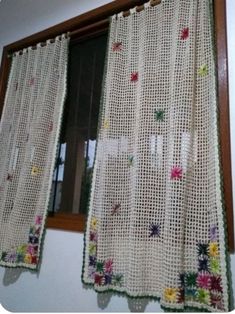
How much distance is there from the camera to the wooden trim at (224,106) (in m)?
0.73

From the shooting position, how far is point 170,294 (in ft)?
2.31

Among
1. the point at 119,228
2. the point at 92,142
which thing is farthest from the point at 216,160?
the point at 92,142

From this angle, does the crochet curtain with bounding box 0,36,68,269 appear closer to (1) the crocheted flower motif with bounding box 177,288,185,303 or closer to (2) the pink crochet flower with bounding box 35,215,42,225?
(2) the pink crochet flower with bounding box 35,215,42,225

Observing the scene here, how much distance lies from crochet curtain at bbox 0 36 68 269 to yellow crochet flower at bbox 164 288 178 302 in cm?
57

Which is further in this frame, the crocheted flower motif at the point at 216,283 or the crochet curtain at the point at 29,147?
the crochet curtain at the point at 29,147

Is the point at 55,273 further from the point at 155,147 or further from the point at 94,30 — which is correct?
the point at 94,30

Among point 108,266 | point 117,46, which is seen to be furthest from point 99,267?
point 117,46

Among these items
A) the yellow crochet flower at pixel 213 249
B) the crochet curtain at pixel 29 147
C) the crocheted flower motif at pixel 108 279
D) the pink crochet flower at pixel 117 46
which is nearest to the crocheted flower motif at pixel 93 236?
the crocheted flower motif at pixel 108 279

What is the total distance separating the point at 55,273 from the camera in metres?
1.02

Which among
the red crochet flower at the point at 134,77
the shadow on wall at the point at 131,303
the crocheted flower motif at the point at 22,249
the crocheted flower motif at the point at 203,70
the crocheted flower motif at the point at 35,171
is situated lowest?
the shadow on wall at the point at 131,303

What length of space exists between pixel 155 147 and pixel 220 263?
0.39 meters

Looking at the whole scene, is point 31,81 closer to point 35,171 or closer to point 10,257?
point 35,171

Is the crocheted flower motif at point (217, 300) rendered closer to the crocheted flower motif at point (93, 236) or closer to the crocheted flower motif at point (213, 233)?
the crocheted flower motif at point (213, 233)

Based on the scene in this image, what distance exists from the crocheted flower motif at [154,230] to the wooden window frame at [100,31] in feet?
0.66
